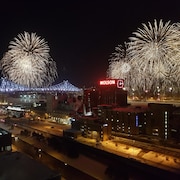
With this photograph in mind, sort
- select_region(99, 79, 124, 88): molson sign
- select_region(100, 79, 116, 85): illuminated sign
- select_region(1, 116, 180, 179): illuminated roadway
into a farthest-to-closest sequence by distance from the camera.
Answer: select_region(100, 79, 116, 85): illuminated sign
select_region(99, 79, 124, 88): molson sign
select_region(1, 116, 180, 179): illuminated roadway

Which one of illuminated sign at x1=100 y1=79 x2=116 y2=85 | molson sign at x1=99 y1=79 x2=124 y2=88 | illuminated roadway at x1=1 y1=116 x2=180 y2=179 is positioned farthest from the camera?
illuminated sign at x1=100 y1=79 x2=116 y2=85

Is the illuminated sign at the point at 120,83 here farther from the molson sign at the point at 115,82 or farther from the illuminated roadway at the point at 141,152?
the illuminated roadway at the point at 141,152

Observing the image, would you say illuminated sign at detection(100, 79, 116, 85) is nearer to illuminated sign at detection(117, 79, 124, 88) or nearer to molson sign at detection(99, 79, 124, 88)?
molson sign at detection(99, 79, 124, 88)

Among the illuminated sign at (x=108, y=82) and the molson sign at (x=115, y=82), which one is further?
the illuminated sign at (x=108, y=82)

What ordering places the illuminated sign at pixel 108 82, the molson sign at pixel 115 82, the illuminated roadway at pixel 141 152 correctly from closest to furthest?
the illuminated roadway at pixel 141 152 → the molson sign at pixel 115 82 → the illuminated sign at pixel 108 82

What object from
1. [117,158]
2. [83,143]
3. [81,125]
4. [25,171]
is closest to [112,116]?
[81,125]

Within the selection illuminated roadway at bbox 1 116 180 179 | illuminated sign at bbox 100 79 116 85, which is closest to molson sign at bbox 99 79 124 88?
illuminated sign at bbox 100 79 116 85

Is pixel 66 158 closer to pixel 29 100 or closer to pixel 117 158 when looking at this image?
pixel 117 158

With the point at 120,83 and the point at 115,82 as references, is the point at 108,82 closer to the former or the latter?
the point at 115,82

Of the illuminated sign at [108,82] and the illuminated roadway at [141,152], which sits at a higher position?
the illuminated sign at [108,82]

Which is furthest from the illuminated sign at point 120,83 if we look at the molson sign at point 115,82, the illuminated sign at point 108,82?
the illuminated sign at point 108,82

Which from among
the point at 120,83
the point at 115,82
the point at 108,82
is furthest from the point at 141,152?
the point at 108,82
